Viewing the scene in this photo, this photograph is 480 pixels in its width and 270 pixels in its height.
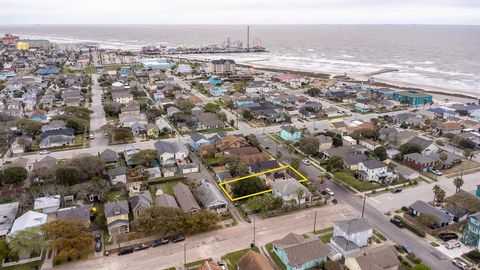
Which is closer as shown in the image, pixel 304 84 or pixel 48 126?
pixel 48 126

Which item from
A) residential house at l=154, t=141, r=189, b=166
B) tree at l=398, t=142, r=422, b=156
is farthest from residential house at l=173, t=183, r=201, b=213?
tree at l=398, t=142, r=422, b=156

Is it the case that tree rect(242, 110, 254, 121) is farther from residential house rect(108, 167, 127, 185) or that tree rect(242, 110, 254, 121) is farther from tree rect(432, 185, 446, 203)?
tree rect(432, 185, 446, 203)

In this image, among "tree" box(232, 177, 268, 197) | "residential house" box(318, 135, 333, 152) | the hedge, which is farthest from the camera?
"residential house" box(318, 135, 333, 152)

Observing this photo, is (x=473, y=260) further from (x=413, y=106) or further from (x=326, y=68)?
(x=326, y=68)

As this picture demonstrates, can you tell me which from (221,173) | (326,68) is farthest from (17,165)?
(326,68)

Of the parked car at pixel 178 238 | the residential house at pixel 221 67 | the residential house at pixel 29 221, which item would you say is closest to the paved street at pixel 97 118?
the residential house at pixel 29 221

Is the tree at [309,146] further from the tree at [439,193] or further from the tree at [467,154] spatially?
the tree at [467,154]
